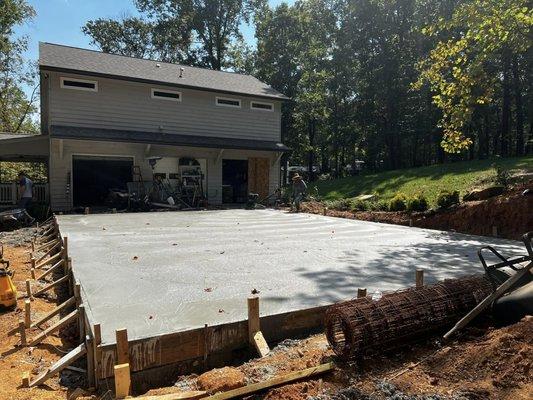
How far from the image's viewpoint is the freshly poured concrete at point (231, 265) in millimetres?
4133

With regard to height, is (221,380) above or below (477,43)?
below

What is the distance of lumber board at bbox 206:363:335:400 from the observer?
8.93 ft

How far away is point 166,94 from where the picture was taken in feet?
56.0

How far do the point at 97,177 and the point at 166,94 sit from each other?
15.2 ft

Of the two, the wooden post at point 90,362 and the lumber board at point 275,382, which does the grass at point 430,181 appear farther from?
the wooden post at point 90,362

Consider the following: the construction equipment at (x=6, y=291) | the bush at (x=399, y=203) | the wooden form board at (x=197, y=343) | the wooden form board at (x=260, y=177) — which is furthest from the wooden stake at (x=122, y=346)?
the wooden form board at (x=260, y=177)

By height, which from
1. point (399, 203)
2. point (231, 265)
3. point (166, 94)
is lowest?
point (231, 265)

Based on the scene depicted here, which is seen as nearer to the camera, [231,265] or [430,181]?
[231,265]

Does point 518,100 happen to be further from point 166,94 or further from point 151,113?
point 151,113

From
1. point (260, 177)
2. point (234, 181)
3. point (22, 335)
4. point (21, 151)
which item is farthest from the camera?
point (260, 177)

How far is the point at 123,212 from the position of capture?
14.6 m

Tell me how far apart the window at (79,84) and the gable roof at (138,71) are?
0.48 m

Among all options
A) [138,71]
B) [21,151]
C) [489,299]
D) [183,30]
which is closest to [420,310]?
[489,299]

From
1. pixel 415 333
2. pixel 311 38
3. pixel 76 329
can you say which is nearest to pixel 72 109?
pixel 76 329
